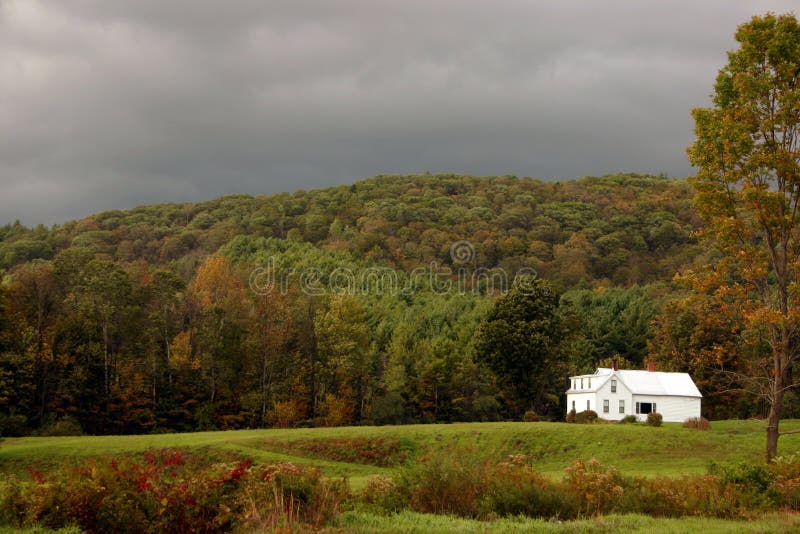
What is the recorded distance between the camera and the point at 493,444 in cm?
3941

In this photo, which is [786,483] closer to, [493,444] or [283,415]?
[493,444]

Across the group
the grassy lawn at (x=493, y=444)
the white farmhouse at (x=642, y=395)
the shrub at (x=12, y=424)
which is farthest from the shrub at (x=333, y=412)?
the shrub at (x=12, y=424)

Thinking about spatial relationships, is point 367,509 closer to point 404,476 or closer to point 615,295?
point 404,476

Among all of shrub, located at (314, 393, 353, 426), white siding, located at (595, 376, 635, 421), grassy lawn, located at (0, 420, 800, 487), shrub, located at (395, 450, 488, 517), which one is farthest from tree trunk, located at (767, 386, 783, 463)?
shrub, located at (314, 393, 353, 426)

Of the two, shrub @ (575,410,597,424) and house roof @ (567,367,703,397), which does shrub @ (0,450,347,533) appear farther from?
house roof @ (567,367,703,397)

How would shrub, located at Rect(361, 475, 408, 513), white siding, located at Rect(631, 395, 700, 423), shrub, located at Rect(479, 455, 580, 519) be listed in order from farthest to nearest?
white siding, located at Rect(631, 395, 700, 423) → shrub, located at Rect(361, 475, 408, 513) → shrub, located at Rect(479, 455, 580, 519)

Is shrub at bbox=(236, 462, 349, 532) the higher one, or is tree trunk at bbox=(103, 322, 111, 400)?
shrub at bbox=(236, 462, 349, 532)

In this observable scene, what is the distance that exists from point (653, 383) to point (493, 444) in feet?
89.0

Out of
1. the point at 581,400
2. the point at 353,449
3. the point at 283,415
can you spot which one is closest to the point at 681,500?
the point at 353,449

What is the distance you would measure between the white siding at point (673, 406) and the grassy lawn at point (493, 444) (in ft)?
53.0

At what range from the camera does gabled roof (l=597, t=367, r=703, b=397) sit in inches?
2391

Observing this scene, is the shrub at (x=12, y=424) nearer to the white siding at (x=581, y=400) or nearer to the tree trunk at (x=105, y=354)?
the tree trunk at (x=105, y=354)

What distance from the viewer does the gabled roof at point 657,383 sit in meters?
60.7

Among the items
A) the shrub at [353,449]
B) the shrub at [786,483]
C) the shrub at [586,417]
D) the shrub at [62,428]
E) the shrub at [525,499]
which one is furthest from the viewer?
the shrub at [586,417]
